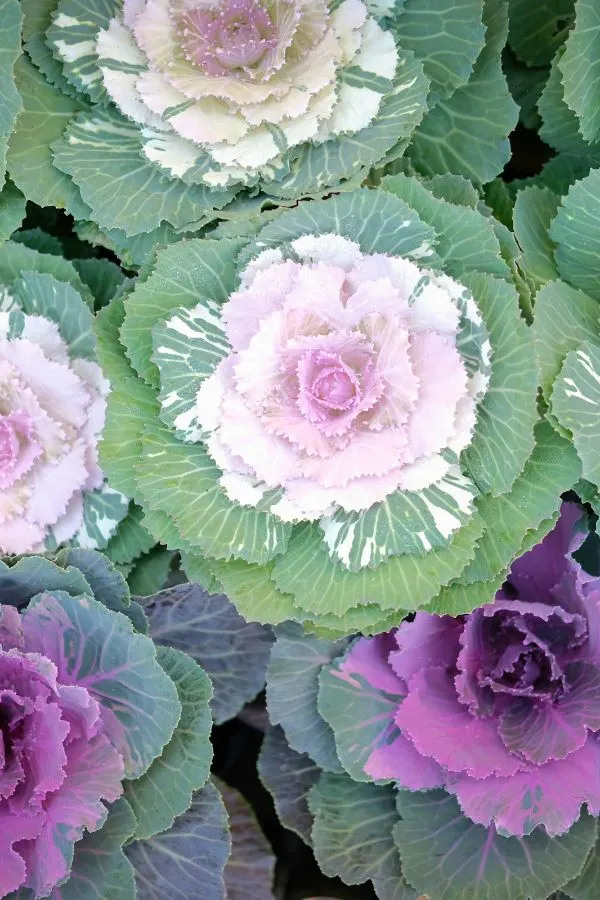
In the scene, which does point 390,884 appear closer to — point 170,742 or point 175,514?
point 170,742

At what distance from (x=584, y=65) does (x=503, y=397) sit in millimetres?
440

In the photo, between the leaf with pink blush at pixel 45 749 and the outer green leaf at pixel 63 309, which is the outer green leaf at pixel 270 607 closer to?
the leaf with pink blush at pixel 45 749

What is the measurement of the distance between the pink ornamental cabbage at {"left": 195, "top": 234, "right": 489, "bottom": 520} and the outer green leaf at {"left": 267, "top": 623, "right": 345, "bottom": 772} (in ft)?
0.97

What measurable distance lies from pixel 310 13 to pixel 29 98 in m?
0.37

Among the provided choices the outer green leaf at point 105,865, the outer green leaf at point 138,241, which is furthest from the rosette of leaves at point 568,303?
the outer green leaf at point 105,865

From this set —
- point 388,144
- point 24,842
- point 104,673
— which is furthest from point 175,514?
point 388,144

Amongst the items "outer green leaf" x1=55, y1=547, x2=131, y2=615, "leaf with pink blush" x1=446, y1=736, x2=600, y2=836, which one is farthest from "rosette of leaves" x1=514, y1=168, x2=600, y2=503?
"outer green leaf" x1=55, y1=547, x2=131, y2=615

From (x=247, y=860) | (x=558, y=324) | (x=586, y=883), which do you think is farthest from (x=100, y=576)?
(x=586, y=883)

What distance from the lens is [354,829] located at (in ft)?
3.75

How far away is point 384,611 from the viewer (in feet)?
3.16

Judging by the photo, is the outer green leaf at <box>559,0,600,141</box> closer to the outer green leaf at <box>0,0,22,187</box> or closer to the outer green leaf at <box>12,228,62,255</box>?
the outer green leaf at <box>0,0,22,187</box>

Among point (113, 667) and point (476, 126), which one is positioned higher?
point (476, 126)

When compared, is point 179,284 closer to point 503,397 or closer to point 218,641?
point 503,397

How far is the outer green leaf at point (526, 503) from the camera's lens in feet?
3.04
